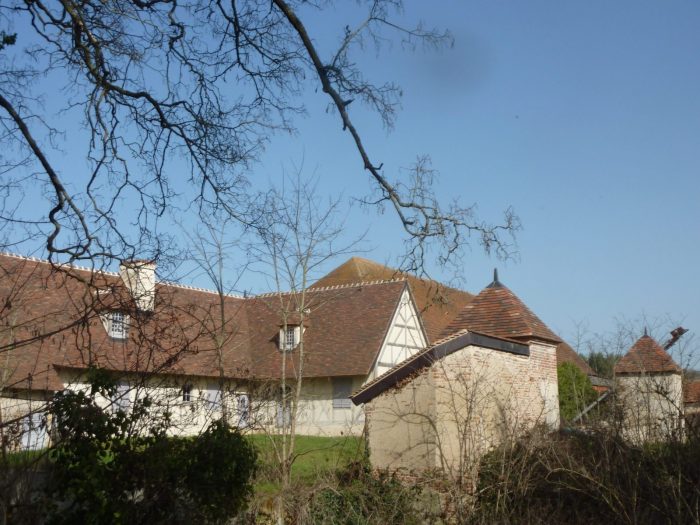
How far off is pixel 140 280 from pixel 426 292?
115 inches

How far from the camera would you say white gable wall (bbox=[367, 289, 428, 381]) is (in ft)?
98.7

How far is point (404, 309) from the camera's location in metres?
32.2

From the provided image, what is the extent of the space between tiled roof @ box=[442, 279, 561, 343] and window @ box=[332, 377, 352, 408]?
481 inches

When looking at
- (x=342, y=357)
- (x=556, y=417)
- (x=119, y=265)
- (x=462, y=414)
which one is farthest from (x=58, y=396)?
(x=342, y=357)

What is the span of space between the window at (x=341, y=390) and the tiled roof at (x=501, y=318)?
12215mm

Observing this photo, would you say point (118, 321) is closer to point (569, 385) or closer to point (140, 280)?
point (140, 280)

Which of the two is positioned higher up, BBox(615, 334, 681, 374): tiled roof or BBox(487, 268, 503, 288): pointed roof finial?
BBox(487, 268, 503, 288): pointed roof finial

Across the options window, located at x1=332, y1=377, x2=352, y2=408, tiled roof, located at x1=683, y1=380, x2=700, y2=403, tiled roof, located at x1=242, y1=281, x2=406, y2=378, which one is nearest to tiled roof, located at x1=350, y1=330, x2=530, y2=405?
tiled roof, located at x1=683, y1=380, x2=700, y2=403

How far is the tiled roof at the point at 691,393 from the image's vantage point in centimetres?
1129

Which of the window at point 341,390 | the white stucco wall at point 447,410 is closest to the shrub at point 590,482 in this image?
the white stucco wall at point 447,410

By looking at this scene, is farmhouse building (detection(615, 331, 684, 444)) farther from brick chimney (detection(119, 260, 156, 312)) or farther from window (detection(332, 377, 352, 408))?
window (detection(332, 377, 352, 408))

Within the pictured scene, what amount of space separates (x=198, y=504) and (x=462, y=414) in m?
6.75

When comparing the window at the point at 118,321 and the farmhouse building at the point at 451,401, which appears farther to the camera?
the farmhouse building at the point at 451,401

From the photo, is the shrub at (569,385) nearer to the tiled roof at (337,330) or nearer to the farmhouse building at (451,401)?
the farmhouse building at (451,401)
